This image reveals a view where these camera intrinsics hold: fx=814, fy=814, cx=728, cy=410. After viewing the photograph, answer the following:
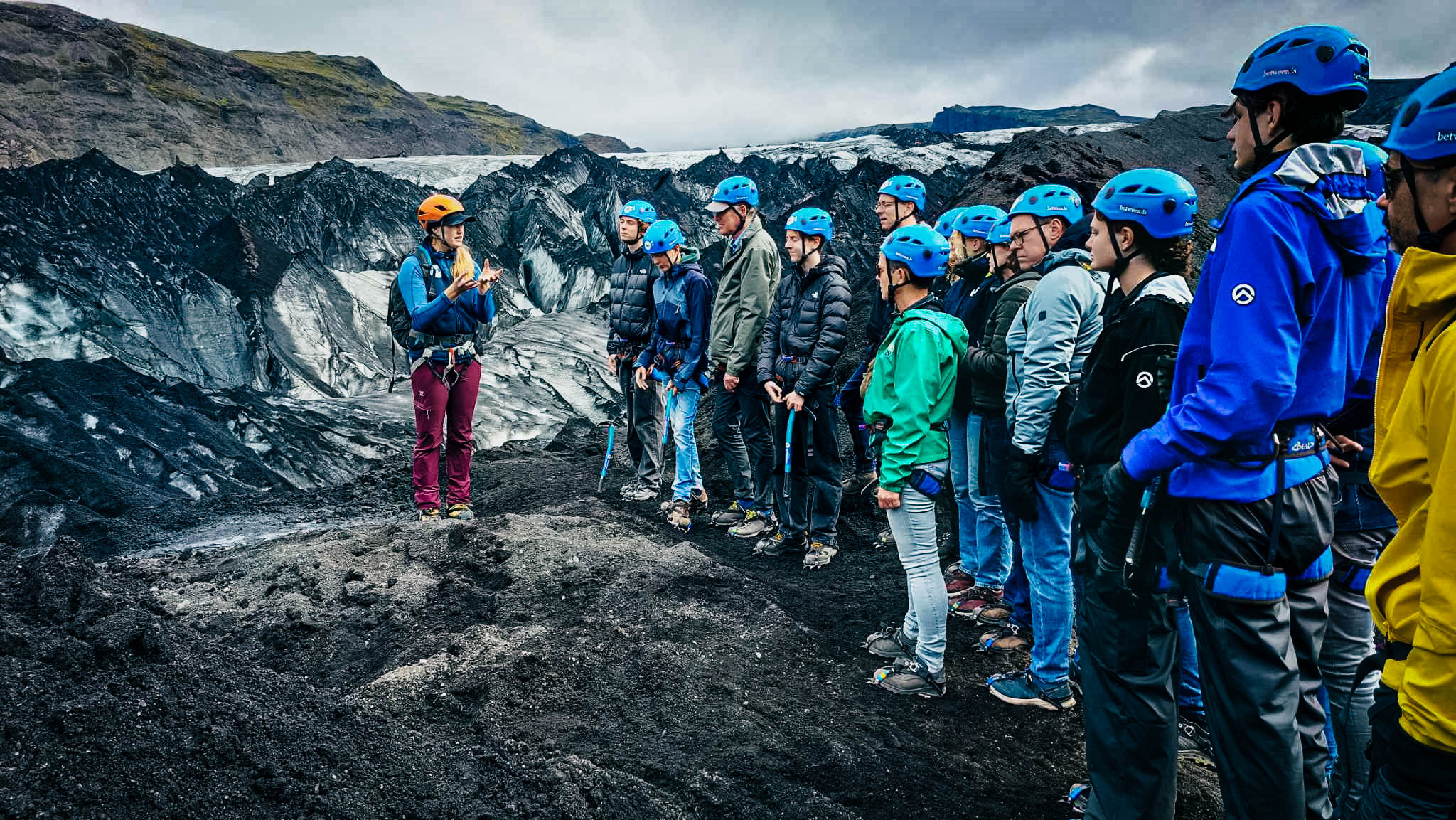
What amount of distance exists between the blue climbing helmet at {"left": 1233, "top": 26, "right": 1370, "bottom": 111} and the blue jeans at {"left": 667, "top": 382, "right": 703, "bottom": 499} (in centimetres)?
461

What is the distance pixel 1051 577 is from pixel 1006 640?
0.87 metres

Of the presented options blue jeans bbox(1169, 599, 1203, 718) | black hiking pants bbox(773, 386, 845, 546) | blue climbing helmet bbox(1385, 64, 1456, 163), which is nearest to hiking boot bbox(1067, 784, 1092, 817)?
blue jeans bbox(1169, 599, 1203, 718)

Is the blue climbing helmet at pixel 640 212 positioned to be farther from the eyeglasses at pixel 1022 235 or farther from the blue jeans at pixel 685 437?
the eyeglasses at pixel 1022 235

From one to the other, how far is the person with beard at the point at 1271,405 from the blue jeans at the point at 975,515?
2.43 meters

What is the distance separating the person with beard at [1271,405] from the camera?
1.89 metres

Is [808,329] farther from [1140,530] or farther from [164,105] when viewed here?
[164,105]

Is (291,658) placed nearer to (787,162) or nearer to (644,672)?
(644,672)

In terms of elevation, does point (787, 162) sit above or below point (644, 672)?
above

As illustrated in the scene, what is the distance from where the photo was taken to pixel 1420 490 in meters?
1.47

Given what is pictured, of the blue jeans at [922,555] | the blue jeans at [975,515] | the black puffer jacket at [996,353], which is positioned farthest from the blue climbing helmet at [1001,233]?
the blue jeans at [922,555]

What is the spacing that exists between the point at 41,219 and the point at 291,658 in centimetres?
1191

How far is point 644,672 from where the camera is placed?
3.77m

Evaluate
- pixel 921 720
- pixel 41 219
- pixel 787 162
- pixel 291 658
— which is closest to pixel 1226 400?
pixel 921 720

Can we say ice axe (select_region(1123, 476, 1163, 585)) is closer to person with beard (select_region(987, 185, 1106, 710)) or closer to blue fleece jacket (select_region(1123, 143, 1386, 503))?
blue fleece jacket (select_region(1123, 143, 1386, 503))
